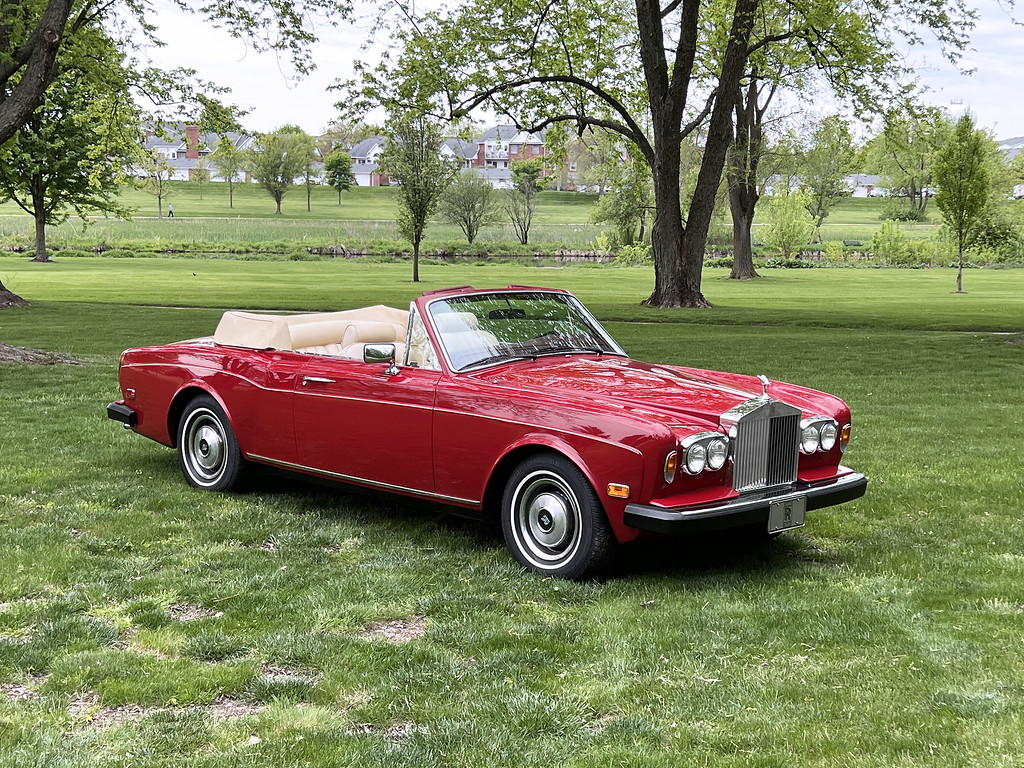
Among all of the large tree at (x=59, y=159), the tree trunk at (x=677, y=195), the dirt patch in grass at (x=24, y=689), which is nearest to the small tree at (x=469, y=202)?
the large tree at (x=59, y=159)

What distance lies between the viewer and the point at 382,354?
19.9 ft

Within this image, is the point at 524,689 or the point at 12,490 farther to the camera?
the point at 12,490

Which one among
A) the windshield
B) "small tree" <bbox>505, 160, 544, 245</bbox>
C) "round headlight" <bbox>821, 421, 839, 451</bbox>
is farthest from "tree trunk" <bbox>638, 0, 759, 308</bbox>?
"small tree" <bbox>505, 160, 544, 245</bbox>

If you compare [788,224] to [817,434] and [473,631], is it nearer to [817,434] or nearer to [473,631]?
[817,434]

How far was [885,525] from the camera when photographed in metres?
6.50

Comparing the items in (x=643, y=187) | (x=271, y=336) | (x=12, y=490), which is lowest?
(x=12, y=490)

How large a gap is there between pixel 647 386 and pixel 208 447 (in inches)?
138

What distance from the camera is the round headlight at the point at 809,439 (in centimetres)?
568

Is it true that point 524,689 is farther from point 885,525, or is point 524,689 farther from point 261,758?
point 885,525

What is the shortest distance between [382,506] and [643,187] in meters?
60.7

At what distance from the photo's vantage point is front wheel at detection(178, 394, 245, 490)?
719 centimetres

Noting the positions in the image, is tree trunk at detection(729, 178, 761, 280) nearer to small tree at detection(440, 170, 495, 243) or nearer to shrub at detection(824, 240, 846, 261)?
shrub at detection(824, 240, 846, 261)

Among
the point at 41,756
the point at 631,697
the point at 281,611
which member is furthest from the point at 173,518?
the point at 631,697

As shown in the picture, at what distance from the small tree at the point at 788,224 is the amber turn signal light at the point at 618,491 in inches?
2622
